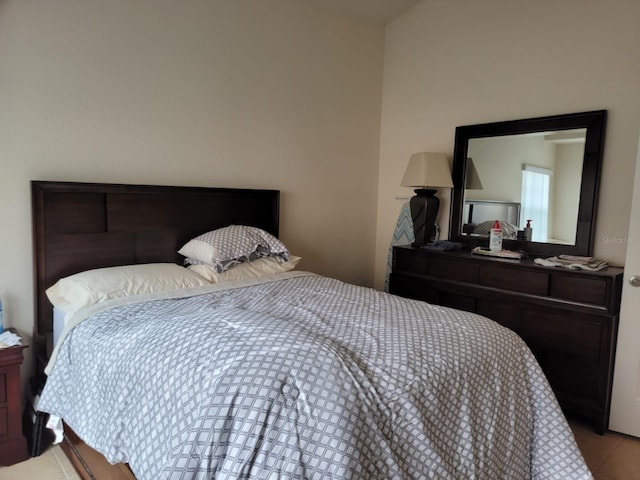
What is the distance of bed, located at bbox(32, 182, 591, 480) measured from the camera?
3.57 ft

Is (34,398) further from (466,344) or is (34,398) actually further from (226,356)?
(466,344)

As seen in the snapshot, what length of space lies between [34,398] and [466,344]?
82.3 inches

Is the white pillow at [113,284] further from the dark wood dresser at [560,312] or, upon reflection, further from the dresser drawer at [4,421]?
A: the dark wood dresser at [560,312]

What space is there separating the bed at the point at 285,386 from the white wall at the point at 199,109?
22cm

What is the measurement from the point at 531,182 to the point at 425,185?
696 millimetres

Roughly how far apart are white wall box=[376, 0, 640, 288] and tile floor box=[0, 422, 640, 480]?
1.01 metres

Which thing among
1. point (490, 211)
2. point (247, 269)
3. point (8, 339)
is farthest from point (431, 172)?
point (8, 339)

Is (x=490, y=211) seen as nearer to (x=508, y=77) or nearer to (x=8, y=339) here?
(x=508, y=77)

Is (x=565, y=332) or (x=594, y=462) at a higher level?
(x=565, y=332)

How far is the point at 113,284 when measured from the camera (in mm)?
2068

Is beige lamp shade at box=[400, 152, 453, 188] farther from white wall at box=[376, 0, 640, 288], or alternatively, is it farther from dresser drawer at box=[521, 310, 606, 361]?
dresser drawer at box=[521, 310, 606, 361]

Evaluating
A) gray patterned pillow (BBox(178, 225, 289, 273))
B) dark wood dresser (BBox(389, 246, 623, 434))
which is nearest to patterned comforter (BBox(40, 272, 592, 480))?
gray patterned pillow (BBox(178, 225, 289, 273))

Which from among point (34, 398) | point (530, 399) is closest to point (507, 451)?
point (530, 399)

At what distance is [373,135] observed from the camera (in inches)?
152
